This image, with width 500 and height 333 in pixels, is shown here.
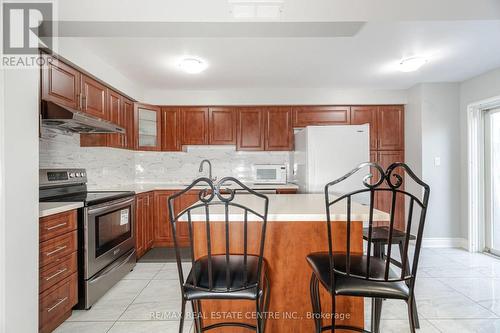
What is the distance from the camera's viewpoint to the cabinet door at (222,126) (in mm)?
4184

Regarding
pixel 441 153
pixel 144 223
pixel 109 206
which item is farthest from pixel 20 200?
pixel 441 153

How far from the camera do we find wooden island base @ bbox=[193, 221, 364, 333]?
162cm

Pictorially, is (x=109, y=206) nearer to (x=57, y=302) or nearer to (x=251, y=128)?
(x=57, y=302)

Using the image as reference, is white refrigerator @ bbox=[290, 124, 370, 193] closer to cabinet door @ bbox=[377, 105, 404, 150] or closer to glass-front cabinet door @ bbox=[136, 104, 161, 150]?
cabinet door @ bbox=[377, 105, 404, 150]

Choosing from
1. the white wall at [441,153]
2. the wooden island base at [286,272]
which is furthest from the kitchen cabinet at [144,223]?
the white wall at [441,153]

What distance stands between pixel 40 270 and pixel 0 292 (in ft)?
1.19

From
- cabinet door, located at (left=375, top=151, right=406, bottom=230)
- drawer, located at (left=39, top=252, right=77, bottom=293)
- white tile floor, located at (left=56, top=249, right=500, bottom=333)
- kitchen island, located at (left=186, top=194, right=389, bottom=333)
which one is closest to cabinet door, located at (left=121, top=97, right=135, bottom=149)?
white tile floor, located at (left=56, top=249, right=500, bottom=333)

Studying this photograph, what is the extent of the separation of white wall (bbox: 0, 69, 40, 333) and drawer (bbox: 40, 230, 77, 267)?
6.9 inches

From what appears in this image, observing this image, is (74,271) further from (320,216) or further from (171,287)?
(320,216)

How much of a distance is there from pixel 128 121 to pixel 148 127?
1.24 feet

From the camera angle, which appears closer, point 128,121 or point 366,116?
point 128,121

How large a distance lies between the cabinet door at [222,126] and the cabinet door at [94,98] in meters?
1.45

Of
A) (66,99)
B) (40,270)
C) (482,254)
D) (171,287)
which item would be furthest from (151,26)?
(482,254)

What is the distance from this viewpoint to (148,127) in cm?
406
